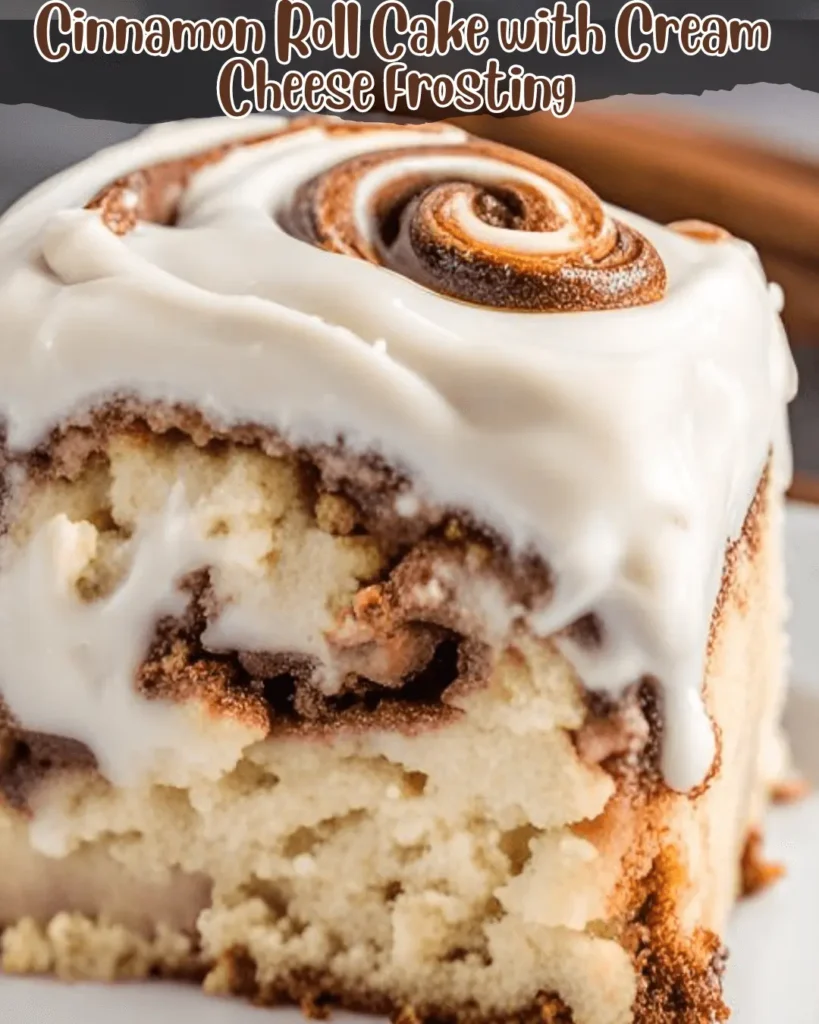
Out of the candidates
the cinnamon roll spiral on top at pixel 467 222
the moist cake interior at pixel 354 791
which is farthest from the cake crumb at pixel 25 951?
the cinnamon roll spiral on top at pixel 467 222

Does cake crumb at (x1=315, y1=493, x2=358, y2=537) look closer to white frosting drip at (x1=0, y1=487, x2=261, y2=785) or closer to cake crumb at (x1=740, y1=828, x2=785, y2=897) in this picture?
white frosting drip at (x1=0, y1=487, x2=261, y2=785)

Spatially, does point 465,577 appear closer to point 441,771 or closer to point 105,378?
point 441,771

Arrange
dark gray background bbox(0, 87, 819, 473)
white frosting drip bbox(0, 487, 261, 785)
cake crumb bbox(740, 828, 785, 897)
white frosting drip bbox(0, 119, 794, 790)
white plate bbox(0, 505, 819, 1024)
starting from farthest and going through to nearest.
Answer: dark gray background bbox(0, 87, 819, 473)
cake crumb bbox(740, 828, 785, 897)
white plate bbox(0, 505, 819, 1024)
white frosting drip bbox(0, 487, 261, 785)
white frosting drip bbox(0, 119, 794, 790)

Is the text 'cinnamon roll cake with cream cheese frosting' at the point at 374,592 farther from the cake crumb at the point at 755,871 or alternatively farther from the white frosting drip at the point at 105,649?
the cake crumb at the point at 755,871

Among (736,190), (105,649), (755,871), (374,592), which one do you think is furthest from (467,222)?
(736,190)

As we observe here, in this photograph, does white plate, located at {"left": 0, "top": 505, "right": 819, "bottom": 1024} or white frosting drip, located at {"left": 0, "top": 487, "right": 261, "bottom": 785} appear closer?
white frosting drip, located at {"left": 0, "top": 487, "right": 261, "bottom": 785}

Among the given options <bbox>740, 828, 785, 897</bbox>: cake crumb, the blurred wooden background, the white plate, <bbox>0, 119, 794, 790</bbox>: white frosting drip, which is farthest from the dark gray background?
<bbox>740, 828, 785, 897</bbox>: cake crumb
